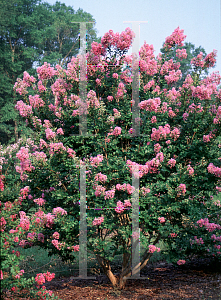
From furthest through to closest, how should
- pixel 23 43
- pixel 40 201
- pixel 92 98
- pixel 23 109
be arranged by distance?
pixel 23 43 < pixel 23 109 < pixel 40 201 < pixel 92 98

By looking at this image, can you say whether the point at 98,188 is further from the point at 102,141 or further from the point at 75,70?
the point at 75,70

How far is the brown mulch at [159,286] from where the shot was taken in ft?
16.2

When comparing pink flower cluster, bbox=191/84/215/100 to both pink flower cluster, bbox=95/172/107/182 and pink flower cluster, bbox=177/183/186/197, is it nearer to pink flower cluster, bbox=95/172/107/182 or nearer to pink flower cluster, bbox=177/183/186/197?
pink flower cluster, bbox=177/183/186/197

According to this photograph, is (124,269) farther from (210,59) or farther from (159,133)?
(210,59)

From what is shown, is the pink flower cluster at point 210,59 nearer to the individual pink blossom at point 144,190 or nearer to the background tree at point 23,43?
the individual pink blossom at point 144,190

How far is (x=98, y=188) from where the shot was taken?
13.0 feet

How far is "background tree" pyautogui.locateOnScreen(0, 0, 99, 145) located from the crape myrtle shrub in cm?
1788

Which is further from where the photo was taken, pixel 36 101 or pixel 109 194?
pixel 36 101

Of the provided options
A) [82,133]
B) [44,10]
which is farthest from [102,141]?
[44,10]

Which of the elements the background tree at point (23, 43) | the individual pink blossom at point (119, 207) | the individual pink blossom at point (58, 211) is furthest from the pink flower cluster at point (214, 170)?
the background tree at point (23, 43)

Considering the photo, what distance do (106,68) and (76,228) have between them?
2606 mm

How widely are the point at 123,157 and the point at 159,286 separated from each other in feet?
7.95

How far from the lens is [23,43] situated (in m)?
28.0

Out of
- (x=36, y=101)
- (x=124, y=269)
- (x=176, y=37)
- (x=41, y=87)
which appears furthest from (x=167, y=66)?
(x=124, y=269)
